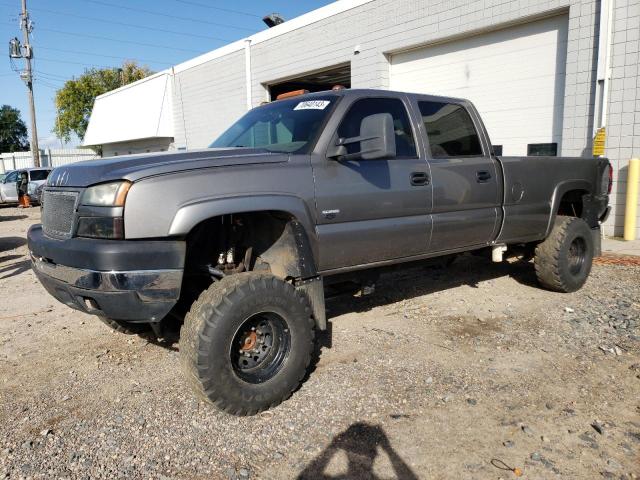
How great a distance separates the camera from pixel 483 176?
4707mm

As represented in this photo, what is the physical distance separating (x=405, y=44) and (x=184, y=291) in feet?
32.3

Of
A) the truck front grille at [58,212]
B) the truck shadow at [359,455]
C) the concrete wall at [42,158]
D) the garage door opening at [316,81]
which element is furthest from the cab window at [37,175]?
the truck shadow at [359,455]

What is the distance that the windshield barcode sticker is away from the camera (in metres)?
3.98

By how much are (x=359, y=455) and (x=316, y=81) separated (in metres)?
15.5

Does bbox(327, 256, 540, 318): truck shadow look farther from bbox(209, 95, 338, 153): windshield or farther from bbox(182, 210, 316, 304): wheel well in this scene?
bbox(209, 95, 338, 153): windshield

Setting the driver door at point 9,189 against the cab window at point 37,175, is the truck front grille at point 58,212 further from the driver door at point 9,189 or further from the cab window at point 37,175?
the driver door at point 9,189

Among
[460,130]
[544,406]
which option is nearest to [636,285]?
[460,130]

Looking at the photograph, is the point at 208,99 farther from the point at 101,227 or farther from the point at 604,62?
the point at 101,227

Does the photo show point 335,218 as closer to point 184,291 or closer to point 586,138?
point 184,291

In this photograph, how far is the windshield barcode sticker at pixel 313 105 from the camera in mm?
3980

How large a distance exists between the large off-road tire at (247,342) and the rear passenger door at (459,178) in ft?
5.19

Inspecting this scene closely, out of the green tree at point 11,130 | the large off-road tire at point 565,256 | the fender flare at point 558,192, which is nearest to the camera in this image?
the fender flare at point 558,192

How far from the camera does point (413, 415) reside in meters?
3.24

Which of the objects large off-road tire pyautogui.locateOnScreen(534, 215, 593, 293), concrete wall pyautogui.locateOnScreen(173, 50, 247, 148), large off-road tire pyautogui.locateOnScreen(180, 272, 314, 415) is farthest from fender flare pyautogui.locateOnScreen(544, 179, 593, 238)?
concrete wall pyautogui.locateOnScreen(173, 50, 247, 148)
